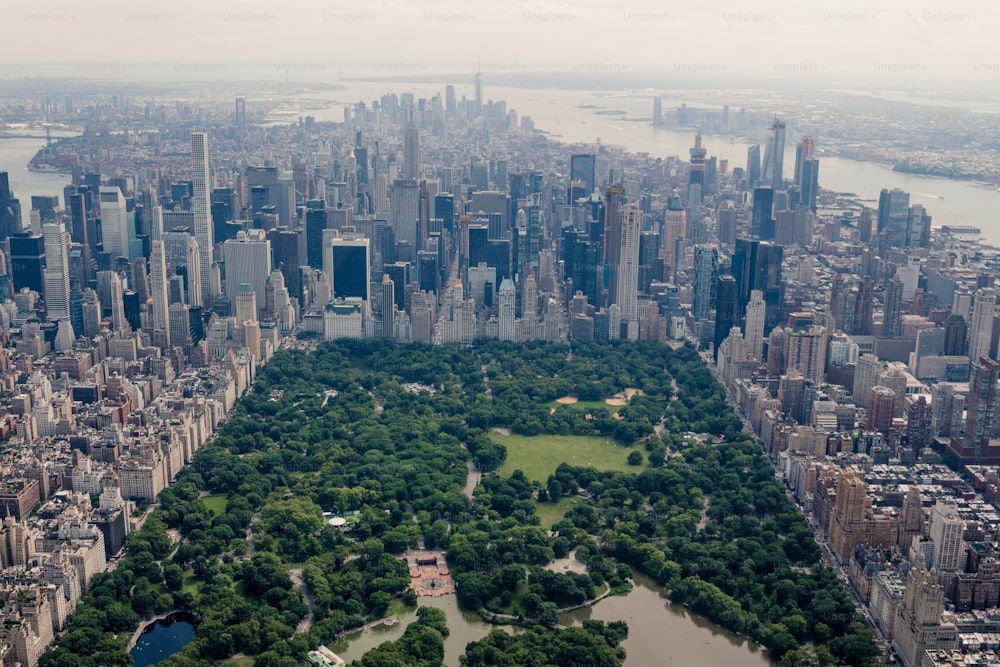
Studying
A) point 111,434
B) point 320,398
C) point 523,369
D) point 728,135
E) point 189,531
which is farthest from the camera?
point 728,135

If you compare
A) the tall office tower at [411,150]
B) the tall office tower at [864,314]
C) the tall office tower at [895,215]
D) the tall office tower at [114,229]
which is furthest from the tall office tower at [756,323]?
the tall office tower at [411,150]

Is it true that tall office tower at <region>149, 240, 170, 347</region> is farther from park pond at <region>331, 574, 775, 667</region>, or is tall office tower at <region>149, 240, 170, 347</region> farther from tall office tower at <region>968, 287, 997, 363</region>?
tall office tower at <region>968, 287, 997, 363</region>

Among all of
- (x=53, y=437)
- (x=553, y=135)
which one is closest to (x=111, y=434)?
(x=53, y=437)

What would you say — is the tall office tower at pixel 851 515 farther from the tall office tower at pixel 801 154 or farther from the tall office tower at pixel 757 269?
the tall office tower at pixel 801 154

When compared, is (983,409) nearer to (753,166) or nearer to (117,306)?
(117,306)

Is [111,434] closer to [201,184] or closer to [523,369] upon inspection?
[523,369]

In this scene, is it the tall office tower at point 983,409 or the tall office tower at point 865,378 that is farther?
the tall office tower at point 865,378

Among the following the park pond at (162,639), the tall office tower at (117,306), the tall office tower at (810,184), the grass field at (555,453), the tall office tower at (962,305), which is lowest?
the park pond at (162,639)
